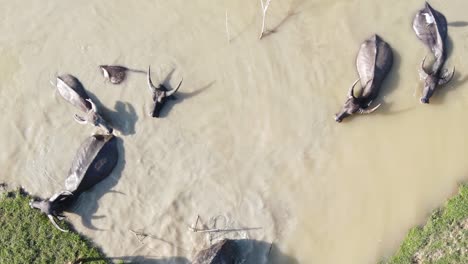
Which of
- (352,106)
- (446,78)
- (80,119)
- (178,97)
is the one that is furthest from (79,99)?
(446,78)

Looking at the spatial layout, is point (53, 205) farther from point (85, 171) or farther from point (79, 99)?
point (79, 99)

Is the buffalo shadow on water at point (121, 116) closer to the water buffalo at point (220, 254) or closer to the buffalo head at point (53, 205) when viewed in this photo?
the buffalo head at point (53, 205)

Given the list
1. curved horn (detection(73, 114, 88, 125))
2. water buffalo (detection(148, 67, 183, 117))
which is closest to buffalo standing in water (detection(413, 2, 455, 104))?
water buffalo (detection(148, 67, 183, 117))

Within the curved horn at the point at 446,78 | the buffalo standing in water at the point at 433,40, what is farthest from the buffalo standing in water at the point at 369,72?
the curved horn at the point at 446,78

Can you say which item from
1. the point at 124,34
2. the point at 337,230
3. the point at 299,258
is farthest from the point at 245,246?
the point at 124,34

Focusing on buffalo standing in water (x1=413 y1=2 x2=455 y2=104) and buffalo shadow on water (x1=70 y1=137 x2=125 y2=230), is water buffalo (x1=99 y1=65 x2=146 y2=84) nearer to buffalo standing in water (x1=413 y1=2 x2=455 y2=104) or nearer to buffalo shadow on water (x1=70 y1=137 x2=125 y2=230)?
buffalo shadow on water (x1=70 y1=137 x2=125 y2=230)
